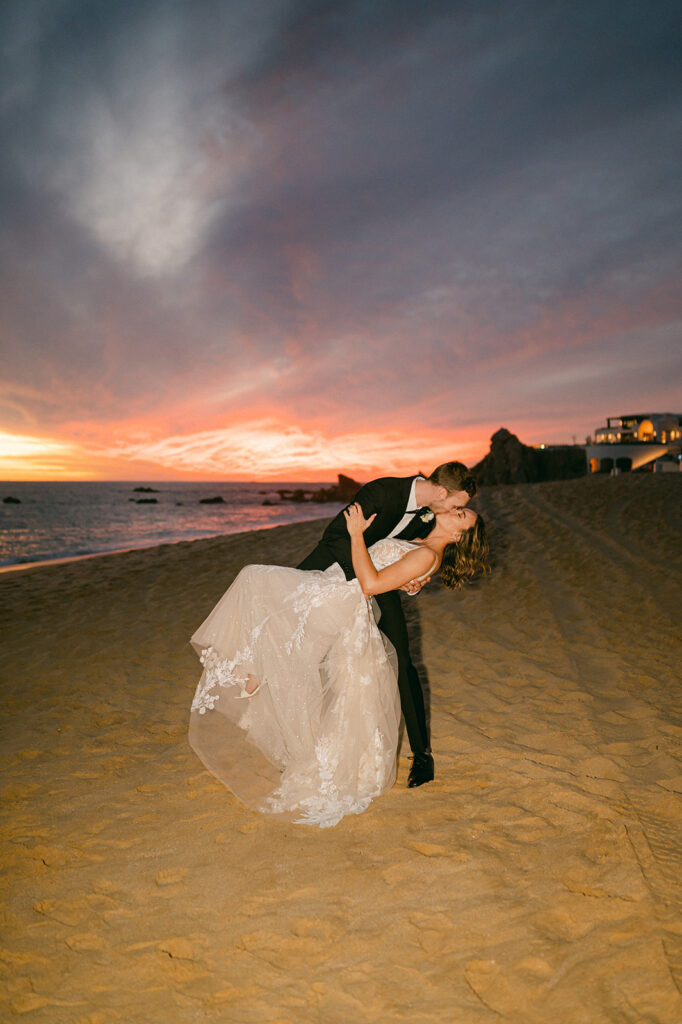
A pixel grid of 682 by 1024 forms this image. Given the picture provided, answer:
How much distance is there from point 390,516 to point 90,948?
121 inches

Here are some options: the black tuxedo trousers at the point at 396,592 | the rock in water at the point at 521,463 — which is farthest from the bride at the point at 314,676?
the rock in water at the point at 521,463

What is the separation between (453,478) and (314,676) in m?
1.78

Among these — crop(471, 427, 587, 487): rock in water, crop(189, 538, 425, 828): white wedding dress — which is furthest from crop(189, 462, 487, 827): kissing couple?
crop(471, 427, 587, 487): rock in water

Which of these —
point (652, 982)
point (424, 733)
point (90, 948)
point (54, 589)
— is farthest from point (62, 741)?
point (54, 589)

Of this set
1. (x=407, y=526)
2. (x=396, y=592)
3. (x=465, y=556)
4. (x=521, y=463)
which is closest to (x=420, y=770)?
(x=396, y=592)

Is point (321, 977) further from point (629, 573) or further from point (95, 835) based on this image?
point (629, 573)

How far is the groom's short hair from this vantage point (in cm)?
411

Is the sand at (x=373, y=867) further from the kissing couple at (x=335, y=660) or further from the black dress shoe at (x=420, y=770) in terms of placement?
the kissing couple at (x=335, y=660)

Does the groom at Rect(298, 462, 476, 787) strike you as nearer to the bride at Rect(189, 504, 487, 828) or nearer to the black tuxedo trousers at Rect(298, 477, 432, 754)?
the black tuxedo trousers at Rect(298, 477, 432, 754)

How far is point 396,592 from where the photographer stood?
14.6ft

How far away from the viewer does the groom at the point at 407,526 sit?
4156mm

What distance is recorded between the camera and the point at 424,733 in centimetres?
434

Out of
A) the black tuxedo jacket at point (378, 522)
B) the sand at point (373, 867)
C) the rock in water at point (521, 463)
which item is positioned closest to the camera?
the sand at point (373, 867)

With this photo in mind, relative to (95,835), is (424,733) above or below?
above
